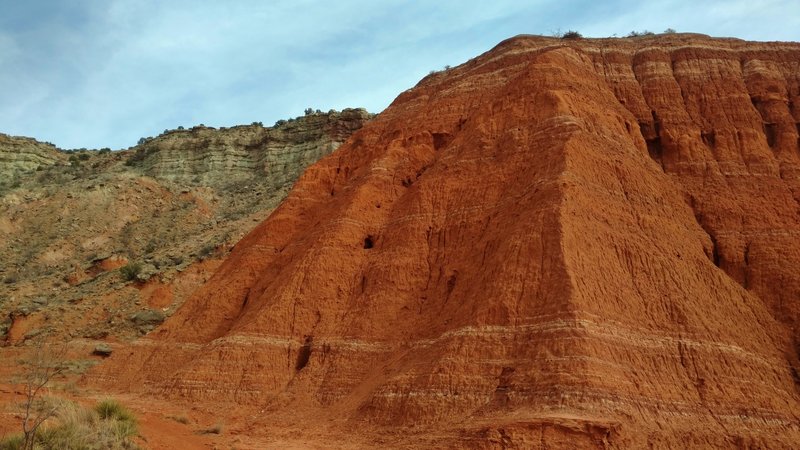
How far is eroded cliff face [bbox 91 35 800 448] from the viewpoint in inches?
862

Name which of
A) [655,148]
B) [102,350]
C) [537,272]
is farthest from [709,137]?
[102,350]

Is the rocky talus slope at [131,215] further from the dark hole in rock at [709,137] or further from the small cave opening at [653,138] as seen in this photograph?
the dark hole in rock at [709,137]

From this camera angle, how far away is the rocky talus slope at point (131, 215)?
136 ft

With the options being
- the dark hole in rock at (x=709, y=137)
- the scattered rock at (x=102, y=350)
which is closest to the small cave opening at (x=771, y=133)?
the dark hole in rock at (x=709, y=137)

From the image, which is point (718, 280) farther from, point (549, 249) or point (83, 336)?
point (83, 336)

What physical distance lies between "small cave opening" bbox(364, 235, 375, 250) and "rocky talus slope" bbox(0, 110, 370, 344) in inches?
532

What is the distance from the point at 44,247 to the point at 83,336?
22079 millimetres

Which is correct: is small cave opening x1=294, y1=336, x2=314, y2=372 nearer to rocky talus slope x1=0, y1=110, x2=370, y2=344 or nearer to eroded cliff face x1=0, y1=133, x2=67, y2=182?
rocky talus slope x1=0, y1=110, x2=370, y2=344

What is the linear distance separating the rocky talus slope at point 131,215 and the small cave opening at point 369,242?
13523 millimetres

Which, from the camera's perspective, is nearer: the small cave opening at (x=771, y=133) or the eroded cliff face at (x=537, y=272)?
the eroded cliff face at (x=537, y=272)

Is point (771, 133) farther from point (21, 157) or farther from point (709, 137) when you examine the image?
point (21, 157)

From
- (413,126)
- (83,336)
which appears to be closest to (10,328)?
(83,336)

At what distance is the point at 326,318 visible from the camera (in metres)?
30.0

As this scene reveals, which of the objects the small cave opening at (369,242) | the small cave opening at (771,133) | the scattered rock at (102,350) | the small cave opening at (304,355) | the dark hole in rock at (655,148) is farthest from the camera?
the scattered rock at (102,350)
